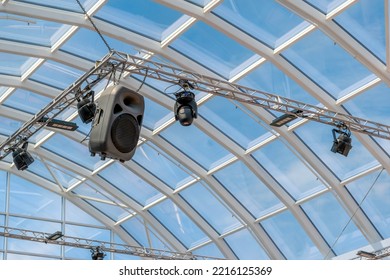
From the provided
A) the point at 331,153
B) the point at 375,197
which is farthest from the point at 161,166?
the point at 375,197

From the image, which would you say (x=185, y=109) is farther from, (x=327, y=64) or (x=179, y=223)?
(x=179, y=223)

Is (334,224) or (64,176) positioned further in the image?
(64,176)

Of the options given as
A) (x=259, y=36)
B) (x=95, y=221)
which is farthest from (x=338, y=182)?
(x=95, y=221)

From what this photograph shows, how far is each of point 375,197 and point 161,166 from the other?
269 inches

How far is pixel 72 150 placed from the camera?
23.0m

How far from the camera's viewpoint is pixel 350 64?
52.7 ft

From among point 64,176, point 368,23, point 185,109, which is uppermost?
point 64,176

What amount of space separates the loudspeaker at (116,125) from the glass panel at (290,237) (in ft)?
44.7

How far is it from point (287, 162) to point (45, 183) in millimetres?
9701

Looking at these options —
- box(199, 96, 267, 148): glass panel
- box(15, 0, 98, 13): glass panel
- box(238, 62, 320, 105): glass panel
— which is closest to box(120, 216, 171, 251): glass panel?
box(199, 96, 267, 148): glass panel

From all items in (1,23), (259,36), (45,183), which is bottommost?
(259,36)
